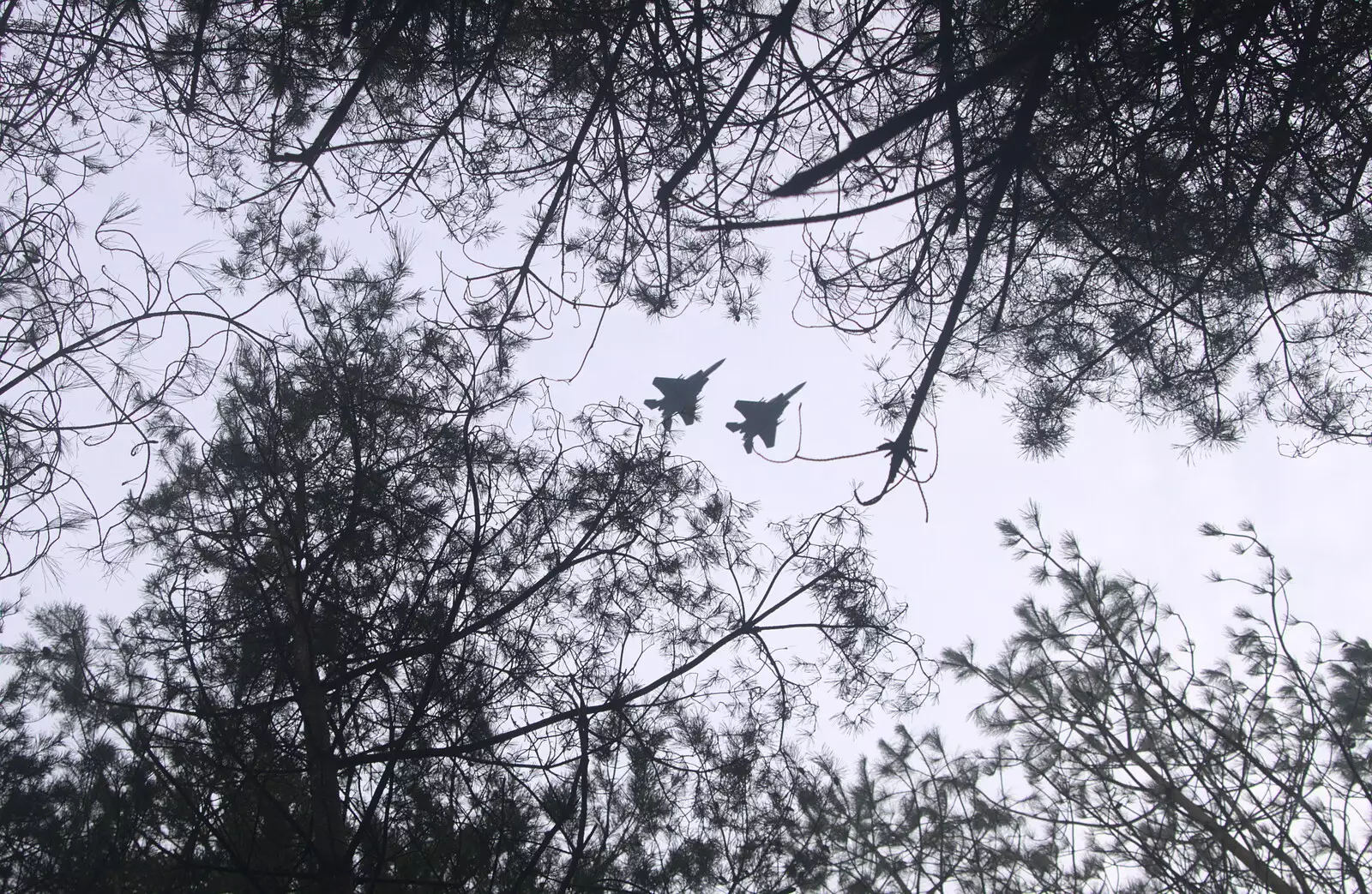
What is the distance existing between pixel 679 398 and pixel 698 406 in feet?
0.38

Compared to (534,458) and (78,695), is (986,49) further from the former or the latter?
(78,695)

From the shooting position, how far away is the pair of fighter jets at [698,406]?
392 centimetres

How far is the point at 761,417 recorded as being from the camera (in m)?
4.04

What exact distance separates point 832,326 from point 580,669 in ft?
6.16

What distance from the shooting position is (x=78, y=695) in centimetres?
440

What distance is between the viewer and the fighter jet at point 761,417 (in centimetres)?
386

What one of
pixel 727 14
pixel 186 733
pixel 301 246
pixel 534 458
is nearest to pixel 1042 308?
pixel 727 14

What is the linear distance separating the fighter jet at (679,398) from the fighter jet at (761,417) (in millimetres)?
227

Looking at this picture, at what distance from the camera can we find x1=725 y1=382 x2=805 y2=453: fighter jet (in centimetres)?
386

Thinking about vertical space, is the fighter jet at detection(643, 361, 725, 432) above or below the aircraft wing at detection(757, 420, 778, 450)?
above

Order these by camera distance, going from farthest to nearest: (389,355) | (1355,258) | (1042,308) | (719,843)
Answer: (389,355) → (719,843) → (1042,308) → (1355,258)

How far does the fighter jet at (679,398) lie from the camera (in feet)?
14.0

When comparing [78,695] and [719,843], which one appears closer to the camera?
[719,843]

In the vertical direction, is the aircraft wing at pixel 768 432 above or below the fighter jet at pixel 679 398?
below
